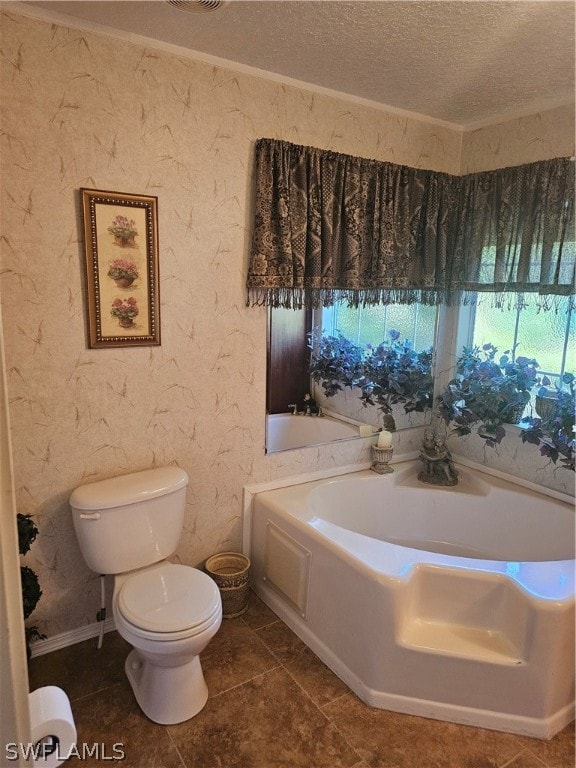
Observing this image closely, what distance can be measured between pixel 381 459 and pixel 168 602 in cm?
150

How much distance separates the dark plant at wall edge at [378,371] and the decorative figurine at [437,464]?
0.27m

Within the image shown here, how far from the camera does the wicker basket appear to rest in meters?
2.42

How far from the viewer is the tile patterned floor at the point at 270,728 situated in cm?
174

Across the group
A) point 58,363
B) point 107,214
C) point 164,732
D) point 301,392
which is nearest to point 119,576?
point 164,732

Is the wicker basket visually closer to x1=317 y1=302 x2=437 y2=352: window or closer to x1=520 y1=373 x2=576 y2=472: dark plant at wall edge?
x1=317 y1=302 x2=437 y2=352: window

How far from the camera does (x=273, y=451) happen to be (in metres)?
2.65

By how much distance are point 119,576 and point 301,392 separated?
4.02ft

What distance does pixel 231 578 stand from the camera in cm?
242

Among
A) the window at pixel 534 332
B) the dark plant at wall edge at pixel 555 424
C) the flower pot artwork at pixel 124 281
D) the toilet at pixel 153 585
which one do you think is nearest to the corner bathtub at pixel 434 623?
the dark plant at wall edge at pixel 555 424

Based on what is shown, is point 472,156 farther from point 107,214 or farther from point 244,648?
point 244,648

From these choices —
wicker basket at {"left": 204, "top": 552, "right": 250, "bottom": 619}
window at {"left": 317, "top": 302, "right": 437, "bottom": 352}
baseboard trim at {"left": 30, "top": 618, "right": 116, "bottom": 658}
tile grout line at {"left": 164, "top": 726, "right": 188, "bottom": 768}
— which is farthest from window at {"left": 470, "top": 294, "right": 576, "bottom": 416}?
baseboard trim at {"left": 30, "top": 618, "right": 116, "bottom": 658}

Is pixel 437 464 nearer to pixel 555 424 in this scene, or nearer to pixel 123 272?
pixel 555 424

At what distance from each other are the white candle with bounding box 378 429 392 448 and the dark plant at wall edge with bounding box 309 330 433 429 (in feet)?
0.30

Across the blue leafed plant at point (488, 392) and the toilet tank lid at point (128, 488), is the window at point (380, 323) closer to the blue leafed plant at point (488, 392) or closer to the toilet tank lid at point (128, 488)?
the blue leafed plant at point (488, 392)
